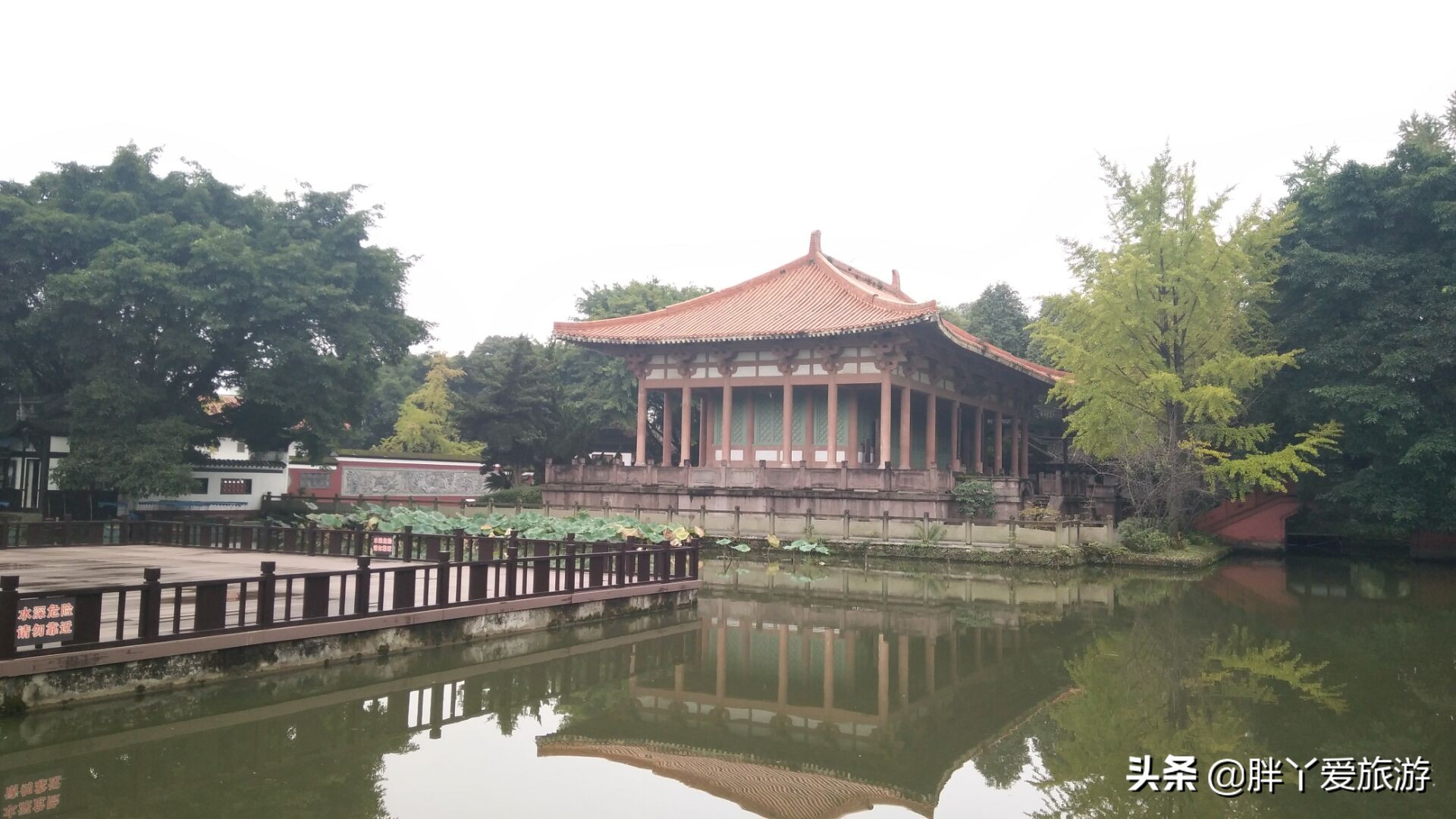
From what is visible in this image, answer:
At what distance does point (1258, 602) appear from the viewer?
1638 centimetres

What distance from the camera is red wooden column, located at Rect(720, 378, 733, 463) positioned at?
29641 mm

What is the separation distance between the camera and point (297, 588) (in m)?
12.3

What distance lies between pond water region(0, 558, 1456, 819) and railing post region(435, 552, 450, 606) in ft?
1.91

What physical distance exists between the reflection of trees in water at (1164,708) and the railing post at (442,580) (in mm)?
6580

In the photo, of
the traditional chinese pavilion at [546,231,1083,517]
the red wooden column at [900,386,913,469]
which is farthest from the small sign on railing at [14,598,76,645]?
the red wooden column at [900,386,913,469]

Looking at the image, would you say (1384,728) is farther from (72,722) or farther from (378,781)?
(72,722)

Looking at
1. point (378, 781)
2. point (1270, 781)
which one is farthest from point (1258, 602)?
point (378, 781)

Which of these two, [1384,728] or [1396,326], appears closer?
[1384,728]

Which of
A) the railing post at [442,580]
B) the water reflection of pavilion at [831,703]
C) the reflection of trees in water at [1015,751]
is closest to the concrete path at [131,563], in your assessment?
the railing post at [442,580]

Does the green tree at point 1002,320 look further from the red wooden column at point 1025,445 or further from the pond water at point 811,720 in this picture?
the pond water at point 811,720

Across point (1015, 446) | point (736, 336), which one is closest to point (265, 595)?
point (736, 336)

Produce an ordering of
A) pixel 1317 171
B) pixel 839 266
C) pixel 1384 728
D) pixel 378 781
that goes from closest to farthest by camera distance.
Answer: pixel 378 781
pixel 1384 728
pixel 1317 171
pixel 839 266

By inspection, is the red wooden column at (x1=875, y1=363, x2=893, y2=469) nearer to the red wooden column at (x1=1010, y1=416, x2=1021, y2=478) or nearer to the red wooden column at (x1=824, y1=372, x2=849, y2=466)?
the red wooden column at (x1=824, y1=372, x2=849, y2=466)

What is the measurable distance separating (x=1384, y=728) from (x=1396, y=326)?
20.2 meters
